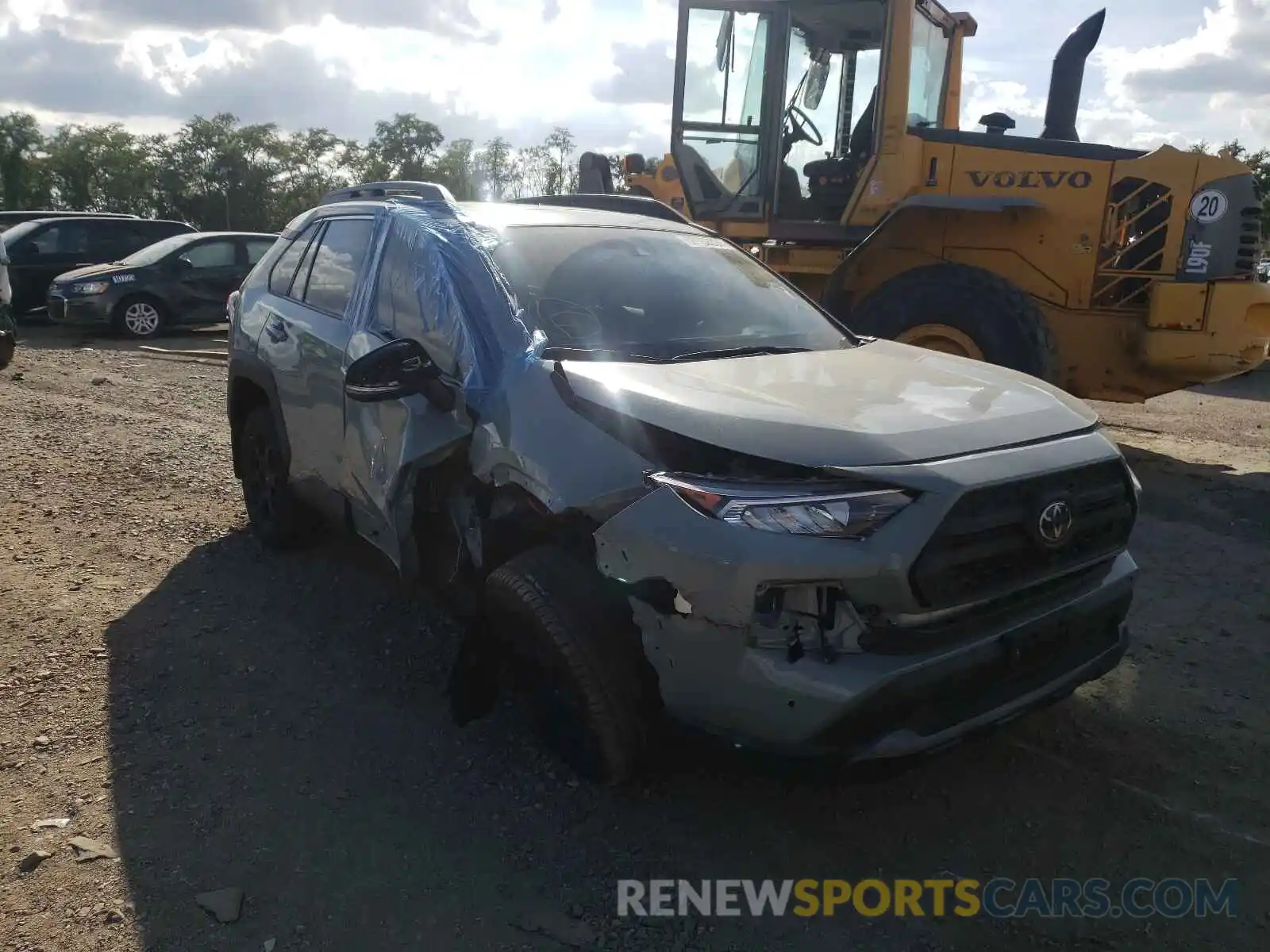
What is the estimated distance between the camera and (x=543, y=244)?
12.0ft

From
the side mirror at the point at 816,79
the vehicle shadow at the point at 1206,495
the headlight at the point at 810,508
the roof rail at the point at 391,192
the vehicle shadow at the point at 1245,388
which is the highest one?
the side mirror at the point at 816,79

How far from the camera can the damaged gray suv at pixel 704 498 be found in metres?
2.41

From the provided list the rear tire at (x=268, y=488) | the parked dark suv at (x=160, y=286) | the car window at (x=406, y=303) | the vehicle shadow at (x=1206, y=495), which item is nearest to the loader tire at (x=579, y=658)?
the car window at (x=406, y=303)

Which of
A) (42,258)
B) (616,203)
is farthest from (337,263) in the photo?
(42,258)

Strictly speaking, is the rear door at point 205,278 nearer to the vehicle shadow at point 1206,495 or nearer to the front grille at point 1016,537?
the vehicle shadow at point 1206,495

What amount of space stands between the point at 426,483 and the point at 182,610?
1.71 meters

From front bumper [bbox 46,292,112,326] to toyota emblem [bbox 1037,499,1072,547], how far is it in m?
13.7

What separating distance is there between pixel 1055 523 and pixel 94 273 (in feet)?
46.1

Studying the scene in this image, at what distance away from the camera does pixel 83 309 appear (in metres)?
13.2

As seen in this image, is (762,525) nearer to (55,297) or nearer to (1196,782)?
(1196,782)

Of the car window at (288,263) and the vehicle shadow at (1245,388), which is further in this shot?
the vehicle shadow at (1245,388)

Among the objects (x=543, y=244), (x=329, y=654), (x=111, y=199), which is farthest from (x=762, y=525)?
(x=111, y=199)

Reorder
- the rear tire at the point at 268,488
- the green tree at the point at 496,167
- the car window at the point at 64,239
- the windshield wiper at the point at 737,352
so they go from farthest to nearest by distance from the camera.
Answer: the green tree at the point at 496,167
the car window at the point at 64,239
the rear tire at the point at 268,488
the windshield wiper at the point at 737,352

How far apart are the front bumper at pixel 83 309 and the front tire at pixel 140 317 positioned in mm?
157
